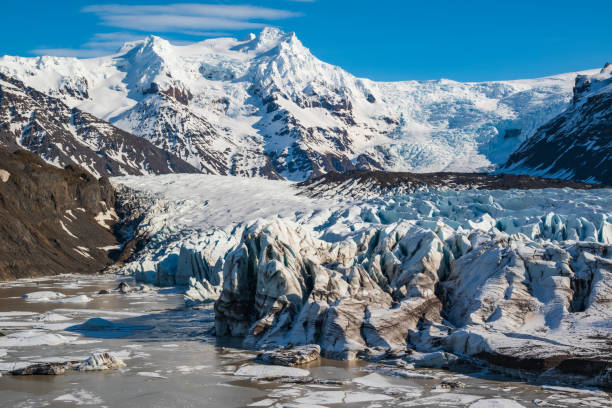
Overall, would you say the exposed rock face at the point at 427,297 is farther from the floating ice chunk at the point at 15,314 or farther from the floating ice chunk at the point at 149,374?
the floating ice chunk at the point at 15,314

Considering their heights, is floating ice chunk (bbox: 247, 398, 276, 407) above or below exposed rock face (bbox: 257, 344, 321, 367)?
below

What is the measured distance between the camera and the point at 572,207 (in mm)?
58469

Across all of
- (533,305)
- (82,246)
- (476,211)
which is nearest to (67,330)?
(533,305)

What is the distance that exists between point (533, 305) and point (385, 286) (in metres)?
6.98

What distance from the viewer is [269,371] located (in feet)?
74.6

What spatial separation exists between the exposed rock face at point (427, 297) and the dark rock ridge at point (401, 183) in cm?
7601

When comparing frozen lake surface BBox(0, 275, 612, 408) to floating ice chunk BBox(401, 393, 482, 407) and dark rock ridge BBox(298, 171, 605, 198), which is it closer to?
floating ice chunk BBox(401, 393, 482, 407)

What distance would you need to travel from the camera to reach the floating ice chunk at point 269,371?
22375mm

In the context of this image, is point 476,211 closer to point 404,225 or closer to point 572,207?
point 572,207

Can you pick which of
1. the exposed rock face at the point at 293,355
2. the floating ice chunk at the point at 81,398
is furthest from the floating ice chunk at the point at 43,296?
the floating ice chunk at the point at 81,398

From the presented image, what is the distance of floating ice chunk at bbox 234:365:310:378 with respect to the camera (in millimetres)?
22375

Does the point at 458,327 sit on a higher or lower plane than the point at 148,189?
lower

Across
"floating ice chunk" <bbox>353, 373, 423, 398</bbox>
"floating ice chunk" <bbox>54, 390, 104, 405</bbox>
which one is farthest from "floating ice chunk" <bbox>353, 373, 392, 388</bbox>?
"floating ice chunk" <bbox>54, 390, 104, 405</bbox>

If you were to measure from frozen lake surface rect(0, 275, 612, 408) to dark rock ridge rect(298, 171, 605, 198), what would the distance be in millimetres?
80257
